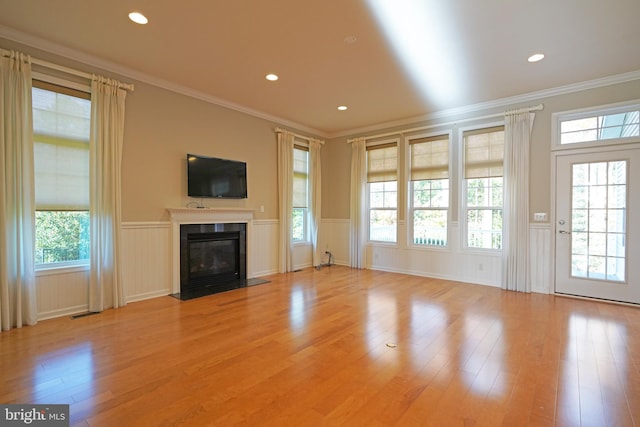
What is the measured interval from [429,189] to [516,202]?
1473 millimetres

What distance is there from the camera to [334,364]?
2492 mm

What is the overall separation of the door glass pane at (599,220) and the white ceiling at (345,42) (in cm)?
131

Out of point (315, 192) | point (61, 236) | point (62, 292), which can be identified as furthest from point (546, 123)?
point (62, 292)

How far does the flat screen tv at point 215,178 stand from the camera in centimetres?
474

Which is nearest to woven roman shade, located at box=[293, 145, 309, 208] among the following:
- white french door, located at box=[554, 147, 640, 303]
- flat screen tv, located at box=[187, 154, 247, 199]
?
flat screen tv, located at box=[187, 154, 247, 199]

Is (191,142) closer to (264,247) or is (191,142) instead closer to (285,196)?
(285,196)

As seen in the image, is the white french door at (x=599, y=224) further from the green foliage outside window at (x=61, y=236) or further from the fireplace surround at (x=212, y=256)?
the green foliage outside window at (x=61, y=236)

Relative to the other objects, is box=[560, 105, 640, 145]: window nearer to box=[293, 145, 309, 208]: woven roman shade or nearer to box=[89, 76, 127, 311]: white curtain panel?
box=[293, 145, 309, 208]: woven roman shade

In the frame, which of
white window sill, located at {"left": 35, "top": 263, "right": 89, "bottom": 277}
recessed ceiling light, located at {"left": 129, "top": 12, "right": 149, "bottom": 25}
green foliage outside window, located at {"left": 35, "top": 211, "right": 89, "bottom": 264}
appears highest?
recessed ceiling light, located at {"left": 129, "top": 12, "right": 149, "bottom": 25}

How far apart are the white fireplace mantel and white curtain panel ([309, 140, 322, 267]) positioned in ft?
5.46

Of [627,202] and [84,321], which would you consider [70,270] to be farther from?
[627,202]

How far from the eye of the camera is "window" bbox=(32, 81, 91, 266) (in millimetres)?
3443

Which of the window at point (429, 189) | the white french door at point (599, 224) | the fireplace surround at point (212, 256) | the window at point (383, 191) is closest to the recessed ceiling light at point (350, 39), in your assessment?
the window at point (429, 189)

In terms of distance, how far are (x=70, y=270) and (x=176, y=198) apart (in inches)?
60.7
